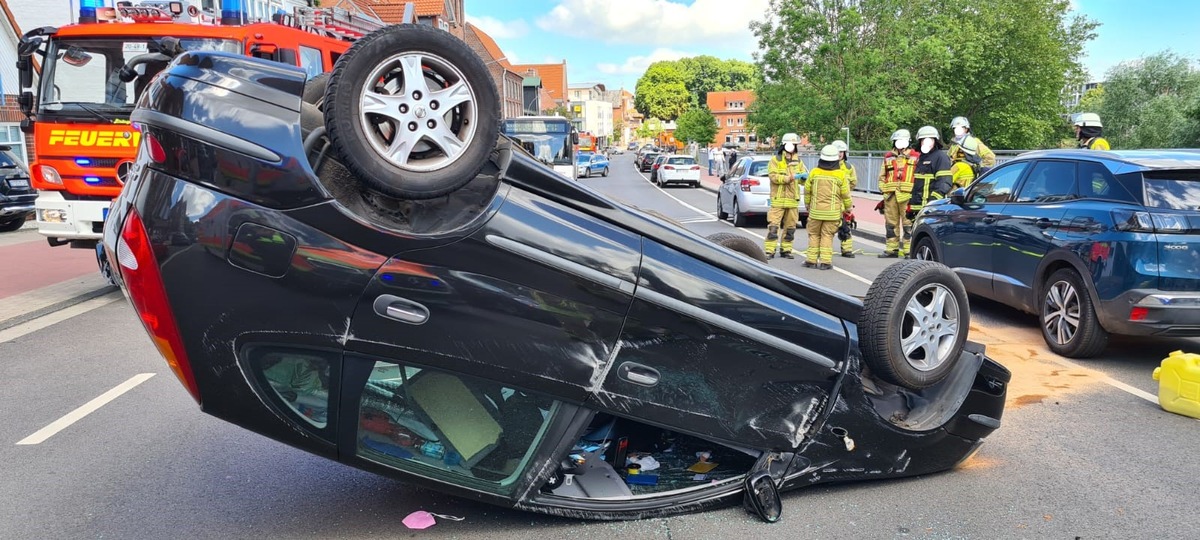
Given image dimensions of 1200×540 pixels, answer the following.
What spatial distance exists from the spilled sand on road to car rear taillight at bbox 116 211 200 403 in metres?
4.64

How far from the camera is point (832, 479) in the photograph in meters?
3.73

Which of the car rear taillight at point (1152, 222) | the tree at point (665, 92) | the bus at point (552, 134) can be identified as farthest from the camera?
the tree at point (665, 92)

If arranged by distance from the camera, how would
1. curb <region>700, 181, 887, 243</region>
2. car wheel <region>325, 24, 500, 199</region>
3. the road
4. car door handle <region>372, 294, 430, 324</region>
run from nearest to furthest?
car wheel <region>325, 24, 500, 199</region>
car door handle <region>372, 294, 430, 324</region>
the road
curb <region>700, 181, 887, 243</region>

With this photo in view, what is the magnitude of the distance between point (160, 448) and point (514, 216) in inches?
113

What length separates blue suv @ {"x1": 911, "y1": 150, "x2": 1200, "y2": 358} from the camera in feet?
19.1

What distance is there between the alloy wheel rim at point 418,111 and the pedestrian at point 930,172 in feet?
32.7

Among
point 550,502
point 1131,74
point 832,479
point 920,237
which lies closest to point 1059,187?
point 920,237

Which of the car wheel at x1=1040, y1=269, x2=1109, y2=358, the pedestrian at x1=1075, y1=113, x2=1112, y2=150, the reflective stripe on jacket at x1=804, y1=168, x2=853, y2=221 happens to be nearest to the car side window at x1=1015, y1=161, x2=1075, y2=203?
the car wheel at x1=1040, y1=269, x2=1109, y2=358

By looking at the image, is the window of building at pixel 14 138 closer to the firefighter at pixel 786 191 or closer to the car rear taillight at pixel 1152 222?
the firefighter at pixel 786 191

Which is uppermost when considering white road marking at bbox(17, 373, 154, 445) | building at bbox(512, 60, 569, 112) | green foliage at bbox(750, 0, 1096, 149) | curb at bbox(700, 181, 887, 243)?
building at bbox(512, 60, 569, 112)

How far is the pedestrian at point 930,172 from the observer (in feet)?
37.9

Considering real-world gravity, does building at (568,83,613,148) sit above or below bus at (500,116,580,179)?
above

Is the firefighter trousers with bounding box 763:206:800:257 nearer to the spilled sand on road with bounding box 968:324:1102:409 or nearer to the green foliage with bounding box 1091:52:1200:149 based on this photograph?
the spilled sand on road with bounding box 968:324:1102:409

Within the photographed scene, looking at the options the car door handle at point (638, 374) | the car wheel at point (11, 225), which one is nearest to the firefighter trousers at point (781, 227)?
the car door handle at point (638, 374)
